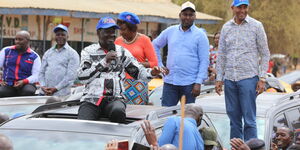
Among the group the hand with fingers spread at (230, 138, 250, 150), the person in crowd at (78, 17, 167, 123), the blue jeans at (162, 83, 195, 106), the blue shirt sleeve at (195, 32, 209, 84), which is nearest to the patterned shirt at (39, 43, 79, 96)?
the blue jeans at (162, 83, 195, 106)

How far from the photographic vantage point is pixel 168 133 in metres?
6.11

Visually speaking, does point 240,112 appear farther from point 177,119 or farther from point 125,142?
point 125,142

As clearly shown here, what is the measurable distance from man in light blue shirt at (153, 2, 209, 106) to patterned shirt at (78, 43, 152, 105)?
174 centimetres

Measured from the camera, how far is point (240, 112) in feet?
26.7

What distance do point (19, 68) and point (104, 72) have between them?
13.2 ft

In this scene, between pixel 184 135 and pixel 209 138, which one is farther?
pixel 209 138

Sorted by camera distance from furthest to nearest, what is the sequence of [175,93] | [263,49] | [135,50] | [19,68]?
[19,68] < [175,93] < [135,50] < [263,49]

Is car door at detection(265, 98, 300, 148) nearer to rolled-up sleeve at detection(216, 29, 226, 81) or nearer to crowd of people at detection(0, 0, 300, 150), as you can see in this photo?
crowd of people at detection(0, 0, 300, 150)

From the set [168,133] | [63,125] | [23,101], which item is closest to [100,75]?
[168,133]

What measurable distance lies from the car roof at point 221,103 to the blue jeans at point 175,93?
0.53ft

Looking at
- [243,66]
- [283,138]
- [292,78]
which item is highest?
[243,66]

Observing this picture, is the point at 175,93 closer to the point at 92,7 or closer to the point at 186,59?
the point at 186,59

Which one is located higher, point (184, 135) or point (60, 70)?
point (60, 70)

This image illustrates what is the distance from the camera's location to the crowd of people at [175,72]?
662 cm
